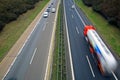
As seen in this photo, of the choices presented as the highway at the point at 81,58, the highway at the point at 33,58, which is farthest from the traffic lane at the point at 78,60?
the highway at the point at 33,58

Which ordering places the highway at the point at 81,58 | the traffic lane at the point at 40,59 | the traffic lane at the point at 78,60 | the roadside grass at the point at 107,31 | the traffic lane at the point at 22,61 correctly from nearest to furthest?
the highway at the point at 81,58, the traffic lane at the point at 78,60, the traffic lane at the point at 40,59, the traffic lane at the point at 22,61, the roadside grass at the point at 107,31

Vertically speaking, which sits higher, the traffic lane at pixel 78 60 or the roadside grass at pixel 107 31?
the traffic lane at pixel 78 60

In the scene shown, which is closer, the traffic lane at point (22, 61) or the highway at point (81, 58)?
the highway at point (81, 58)

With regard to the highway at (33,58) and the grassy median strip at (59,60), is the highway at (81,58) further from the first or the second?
the highway at (33,58)

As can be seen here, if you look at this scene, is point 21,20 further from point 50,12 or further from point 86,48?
point 86,48

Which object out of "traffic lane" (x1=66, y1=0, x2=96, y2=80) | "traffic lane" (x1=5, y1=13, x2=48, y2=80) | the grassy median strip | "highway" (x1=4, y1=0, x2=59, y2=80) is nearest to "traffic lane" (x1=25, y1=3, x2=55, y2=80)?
"highway" (x1=4, y1=0, x2=59, y2=80)

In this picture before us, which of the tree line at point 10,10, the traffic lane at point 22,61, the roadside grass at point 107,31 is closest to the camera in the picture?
the traffic lane at point 22,61

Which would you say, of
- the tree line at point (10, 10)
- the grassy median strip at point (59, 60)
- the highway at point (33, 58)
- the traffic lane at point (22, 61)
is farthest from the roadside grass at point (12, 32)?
the grassy median strip at point (59, 60)

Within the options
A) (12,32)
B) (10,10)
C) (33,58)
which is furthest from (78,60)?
(10,10)

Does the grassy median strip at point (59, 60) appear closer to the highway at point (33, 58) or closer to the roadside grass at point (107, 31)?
the highway at point (33, 58)
